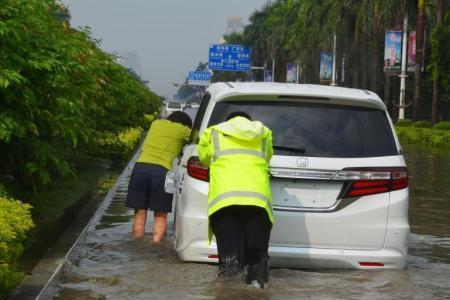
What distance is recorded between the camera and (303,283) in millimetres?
7066

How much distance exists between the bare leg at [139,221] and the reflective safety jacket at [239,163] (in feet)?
8.86

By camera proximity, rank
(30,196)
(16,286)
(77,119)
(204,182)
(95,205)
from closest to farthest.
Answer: (16,286), (204,182), (77,119), (30,196), (95,205)

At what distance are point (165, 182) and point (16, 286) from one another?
228cm

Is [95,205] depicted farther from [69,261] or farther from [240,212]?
[240,212]

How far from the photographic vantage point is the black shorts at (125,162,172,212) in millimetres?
9000

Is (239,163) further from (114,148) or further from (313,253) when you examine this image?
(114,148)

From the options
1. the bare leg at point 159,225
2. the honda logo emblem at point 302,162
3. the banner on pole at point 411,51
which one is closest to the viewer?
the honda logo emblem at point 302,162

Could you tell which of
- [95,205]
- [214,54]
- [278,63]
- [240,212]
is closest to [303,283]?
[240,212]

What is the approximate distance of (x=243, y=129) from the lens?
661cm

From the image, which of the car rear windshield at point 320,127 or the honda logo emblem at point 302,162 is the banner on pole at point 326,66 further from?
the honda logo emblem at point 302,162

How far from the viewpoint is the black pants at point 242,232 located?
662 centimetres

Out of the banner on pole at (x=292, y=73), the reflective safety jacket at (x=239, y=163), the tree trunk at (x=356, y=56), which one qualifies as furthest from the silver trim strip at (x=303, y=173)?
the banner on pole at (x=292, y=73)

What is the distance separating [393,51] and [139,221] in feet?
138

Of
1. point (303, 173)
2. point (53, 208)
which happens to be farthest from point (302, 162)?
point (53, 208)
